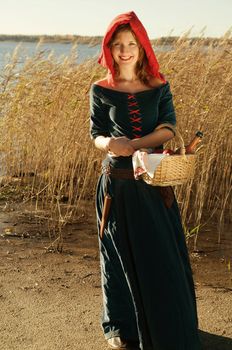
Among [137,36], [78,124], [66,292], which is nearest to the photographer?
[137,36]

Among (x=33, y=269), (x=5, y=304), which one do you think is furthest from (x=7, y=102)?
(x=5, y=304)

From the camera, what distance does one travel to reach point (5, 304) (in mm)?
3256

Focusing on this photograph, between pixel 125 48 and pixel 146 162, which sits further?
pixel 125 48

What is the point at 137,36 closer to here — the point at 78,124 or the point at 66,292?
the point at 66,292

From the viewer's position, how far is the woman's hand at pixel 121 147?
7.94 ft

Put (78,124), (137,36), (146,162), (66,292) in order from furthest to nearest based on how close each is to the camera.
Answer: (78,124)
(66,292)
(137,36)
(146,162)

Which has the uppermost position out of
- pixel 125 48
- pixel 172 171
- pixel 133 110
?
pixel 125 48

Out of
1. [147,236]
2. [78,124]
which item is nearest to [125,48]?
[147,236]

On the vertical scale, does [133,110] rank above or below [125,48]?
below

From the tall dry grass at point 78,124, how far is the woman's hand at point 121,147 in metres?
1.88

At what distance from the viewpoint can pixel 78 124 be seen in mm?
5059

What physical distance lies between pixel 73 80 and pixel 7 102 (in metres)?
0.64

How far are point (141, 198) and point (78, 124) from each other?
2.62m

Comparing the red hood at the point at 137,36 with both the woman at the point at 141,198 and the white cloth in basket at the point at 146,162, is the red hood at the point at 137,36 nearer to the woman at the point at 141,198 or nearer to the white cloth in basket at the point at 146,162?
the woman at the point at 141,198
